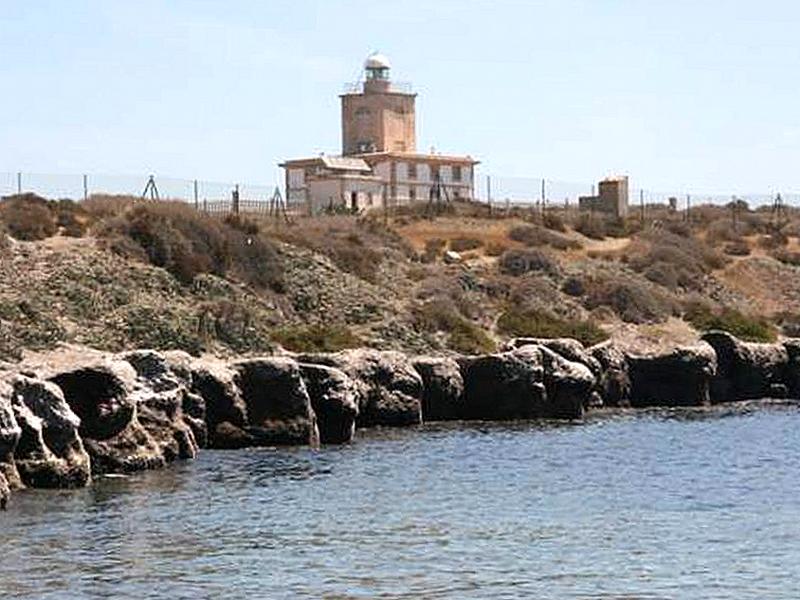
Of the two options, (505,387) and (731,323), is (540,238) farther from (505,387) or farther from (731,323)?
(505,387)

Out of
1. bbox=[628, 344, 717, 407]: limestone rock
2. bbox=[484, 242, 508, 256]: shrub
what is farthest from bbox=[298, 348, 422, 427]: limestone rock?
bbox=[484, 242, 508, 256]: shrub

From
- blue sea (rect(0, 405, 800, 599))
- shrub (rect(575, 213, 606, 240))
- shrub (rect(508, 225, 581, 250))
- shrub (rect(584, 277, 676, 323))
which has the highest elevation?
shrub (rect(575, 213, 606, 240))

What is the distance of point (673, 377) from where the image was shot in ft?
183

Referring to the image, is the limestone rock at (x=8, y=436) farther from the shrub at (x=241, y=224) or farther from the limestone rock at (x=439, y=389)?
the shrub at (x=241, y=224)

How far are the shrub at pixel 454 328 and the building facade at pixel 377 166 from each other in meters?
37.4

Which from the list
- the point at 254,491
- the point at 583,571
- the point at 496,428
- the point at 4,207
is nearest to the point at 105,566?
the point at 583,571

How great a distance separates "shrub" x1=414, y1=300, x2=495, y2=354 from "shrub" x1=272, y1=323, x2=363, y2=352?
3.95m

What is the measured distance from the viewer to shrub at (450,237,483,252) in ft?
276

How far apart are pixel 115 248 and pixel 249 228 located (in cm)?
993

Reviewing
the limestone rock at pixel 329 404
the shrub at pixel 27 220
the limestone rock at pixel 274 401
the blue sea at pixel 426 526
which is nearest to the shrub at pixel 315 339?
the shrub at pixel 27 220

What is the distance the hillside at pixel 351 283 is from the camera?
5366 cm

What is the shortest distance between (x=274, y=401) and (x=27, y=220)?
2591 centimetres

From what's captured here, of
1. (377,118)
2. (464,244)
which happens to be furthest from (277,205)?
(377,118)

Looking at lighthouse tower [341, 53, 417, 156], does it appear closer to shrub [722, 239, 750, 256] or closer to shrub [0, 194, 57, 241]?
shrub [722, 239, 750, 256]
